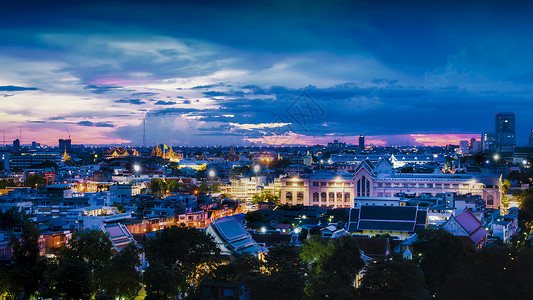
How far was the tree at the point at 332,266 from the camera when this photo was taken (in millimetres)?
16237

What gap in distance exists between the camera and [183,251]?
20062mm

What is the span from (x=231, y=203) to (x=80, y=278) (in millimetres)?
29082

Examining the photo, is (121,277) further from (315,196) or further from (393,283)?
(315,196)

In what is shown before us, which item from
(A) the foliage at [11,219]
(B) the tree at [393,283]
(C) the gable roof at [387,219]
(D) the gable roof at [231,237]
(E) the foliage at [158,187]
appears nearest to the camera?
(B) the tree at [393,283]

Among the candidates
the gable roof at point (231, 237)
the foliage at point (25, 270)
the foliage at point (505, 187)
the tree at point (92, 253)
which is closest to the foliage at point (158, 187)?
the foliage at point (505, 187)

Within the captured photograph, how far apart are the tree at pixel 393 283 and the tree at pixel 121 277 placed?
24.2ft

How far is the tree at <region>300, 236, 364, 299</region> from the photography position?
16.2 metres

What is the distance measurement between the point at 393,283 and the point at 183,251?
298 inches

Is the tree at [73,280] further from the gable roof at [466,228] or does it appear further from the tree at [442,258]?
the gable roof at [466,228]

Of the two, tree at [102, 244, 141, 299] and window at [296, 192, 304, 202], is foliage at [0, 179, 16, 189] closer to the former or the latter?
window at [296, 192, 304, 202]

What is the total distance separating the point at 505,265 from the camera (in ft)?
56.4

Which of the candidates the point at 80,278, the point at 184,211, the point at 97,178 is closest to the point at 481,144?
the point at 97,178

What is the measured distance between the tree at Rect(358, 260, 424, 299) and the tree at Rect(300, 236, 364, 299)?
22.5 inches

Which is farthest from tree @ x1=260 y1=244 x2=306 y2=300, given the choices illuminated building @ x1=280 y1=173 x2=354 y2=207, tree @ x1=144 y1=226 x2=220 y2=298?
illuminated building @ x1=280 y1=173 x2=354 y2=207
